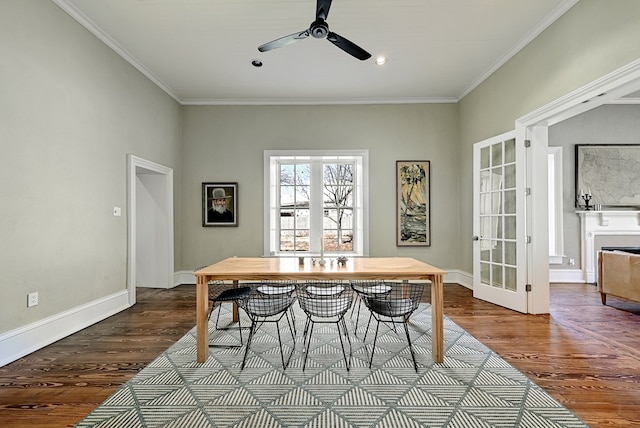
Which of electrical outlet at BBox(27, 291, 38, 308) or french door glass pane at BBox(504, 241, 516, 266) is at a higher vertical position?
french door glass pane at BBox(504, 241, 516, 266)

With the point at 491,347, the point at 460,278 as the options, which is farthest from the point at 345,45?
the point at 460,278

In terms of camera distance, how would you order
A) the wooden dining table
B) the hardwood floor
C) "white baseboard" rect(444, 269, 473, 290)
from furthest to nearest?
1. "white baseboard" rect(444, 269, 473, 290)
2. the wooden dining table
3. the hardwood floor

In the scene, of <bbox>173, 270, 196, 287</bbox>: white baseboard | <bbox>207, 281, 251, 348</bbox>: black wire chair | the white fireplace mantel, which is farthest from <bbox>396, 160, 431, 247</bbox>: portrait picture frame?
<bbox>173, 270, 196, 287</bbox>: white baseboard

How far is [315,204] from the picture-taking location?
18.0 feet

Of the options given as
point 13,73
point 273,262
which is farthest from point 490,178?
point 13,73

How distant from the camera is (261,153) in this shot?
5391mm

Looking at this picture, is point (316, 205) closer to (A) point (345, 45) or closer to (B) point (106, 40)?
(A) point (345, 45)

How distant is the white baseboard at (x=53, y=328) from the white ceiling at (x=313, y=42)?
9.83 ft

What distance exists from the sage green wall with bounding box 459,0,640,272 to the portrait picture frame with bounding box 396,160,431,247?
0.69 meters

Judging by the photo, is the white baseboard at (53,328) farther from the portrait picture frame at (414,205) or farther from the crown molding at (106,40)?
the portrait picture frame at (414,205)

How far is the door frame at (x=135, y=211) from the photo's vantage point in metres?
4.01

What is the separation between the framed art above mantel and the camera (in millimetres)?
5134

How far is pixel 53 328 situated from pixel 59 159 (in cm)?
160

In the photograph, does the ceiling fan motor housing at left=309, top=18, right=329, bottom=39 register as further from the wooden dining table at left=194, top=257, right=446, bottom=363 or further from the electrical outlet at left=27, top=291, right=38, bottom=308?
the electrical outlet at left=27, top=291, right=38, bottom=308
